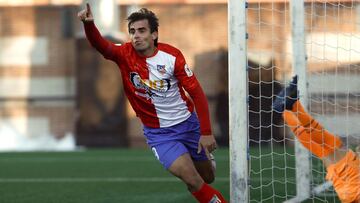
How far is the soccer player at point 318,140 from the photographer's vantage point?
21.8 feet

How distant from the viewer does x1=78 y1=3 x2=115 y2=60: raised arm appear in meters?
5.59

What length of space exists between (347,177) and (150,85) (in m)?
1.77

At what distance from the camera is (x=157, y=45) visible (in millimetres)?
6000

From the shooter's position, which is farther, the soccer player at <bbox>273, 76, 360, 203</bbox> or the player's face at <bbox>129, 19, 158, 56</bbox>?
the soccer player at <bbox>273, 76, 360, 203</bbox>

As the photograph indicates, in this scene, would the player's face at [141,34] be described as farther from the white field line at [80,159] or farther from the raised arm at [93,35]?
the white field line at [80,159]

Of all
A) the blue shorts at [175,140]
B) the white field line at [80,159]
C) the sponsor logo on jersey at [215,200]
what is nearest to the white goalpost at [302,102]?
→ the sponsor logo on jersey at [215,200]

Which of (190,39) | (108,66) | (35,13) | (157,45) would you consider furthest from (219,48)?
(157,45)

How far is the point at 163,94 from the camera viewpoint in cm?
598

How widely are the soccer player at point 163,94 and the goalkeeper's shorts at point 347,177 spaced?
1.12 m

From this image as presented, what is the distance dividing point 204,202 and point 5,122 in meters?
12.8

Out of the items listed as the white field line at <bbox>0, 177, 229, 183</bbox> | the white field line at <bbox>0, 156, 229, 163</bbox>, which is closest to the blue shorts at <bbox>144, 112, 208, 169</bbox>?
the white field line at <bbox>0, 177, 229, 183</bbox>

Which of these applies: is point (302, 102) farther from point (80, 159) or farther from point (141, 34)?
point (80, 159)

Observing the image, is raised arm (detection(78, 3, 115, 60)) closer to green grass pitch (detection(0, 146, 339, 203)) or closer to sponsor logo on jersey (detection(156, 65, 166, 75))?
sponsor logo on jersey (detection(156, 65, 166, 75))

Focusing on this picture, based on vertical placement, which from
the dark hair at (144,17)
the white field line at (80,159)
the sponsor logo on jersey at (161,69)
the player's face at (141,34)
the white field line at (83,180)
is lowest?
the white field line at (80,159)
